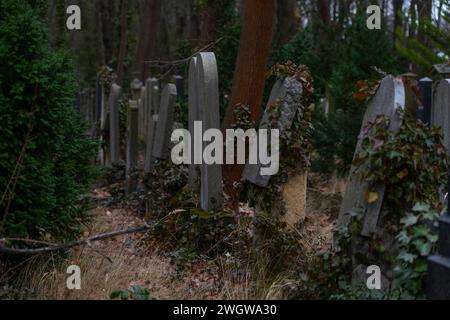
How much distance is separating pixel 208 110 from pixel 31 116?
67.6 inches

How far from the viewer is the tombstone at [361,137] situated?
4.57 meters

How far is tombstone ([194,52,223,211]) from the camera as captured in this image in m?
6.35

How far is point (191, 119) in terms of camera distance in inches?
270

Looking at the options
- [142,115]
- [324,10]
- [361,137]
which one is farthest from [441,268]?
[324,10]

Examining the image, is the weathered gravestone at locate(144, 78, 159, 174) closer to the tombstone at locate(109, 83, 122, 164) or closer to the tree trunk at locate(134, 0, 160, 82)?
the tombstone at locate(109, 83, 122, 164)

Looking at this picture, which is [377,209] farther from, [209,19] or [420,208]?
[209,19]

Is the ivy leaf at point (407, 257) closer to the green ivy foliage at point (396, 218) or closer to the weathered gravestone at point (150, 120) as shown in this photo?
the green ivy foliage at point (396, 218)

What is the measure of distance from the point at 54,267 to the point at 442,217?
2850mm

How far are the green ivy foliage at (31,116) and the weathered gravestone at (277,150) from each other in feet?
5.32

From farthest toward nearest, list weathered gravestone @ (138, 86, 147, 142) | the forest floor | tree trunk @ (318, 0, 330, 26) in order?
tree trunk @ (318, 0, 330, 26) → weathered gravestone @ (138, 86, 147, 142) → the forest floor

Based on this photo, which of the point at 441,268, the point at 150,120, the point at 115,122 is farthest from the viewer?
the point at 115,122

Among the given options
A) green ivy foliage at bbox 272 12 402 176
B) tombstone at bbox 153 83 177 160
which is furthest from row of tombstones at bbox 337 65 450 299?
green ivy foliage at bbox 272 12 402 176

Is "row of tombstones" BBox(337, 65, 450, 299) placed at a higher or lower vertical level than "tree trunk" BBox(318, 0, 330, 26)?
lower

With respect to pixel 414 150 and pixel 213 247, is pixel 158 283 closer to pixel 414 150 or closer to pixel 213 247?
pixel 213 247
